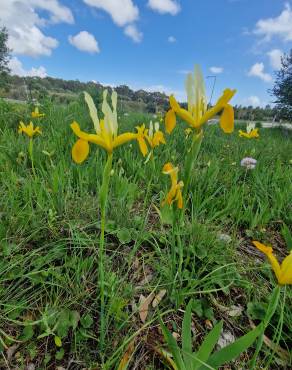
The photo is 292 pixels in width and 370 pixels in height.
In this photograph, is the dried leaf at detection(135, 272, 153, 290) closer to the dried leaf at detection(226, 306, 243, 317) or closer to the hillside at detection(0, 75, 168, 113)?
the dried leaf at detection(226, 306, 243, 317)

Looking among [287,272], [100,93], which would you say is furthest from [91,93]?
[287,272]

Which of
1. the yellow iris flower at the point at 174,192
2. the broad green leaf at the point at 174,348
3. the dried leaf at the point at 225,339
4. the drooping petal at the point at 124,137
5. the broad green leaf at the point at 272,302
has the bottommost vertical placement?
the dried leaf at the point at 225,339

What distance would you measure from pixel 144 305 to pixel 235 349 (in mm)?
488

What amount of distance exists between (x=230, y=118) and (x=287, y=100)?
17.5 meters

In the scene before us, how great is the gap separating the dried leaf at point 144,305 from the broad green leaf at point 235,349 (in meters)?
0.39

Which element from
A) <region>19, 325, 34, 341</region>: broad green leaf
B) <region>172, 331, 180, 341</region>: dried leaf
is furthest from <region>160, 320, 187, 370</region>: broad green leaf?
<region>19, 325, 34, 341</region>: broad green leaf

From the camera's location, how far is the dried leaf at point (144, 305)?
115 cm

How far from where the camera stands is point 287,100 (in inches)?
619

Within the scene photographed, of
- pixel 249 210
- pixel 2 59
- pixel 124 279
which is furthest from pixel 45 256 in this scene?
pixel 2 59

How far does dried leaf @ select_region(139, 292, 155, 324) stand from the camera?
115 cm

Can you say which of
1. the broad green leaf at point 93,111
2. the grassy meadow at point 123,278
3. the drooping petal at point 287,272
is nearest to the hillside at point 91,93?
the grassy meadow at point 123,278

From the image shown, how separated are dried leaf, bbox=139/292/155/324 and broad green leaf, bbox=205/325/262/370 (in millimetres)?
394

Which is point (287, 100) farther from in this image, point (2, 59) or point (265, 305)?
point (2, 59)

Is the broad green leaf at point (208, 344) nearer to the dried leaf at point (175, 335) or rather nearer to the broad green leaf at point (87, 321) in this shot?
the dried leaf at point (175, 335)
